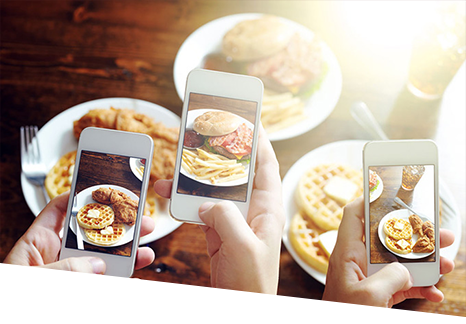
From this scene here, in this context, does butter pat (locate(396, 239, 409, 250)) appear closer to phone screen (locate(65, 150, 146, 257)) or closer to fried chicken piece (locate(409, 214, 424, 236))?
fried chicken piece (locate(409, 214, 424, 236))

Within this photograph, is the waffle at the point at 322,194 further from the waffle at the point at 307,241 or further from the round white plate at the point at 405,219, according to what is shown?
the round white plate at the point at 405,219

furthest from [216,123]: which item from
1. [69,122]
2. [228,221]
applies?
[69,122]

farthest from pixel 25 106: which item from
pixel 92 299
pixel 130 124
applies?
pixel 92 299

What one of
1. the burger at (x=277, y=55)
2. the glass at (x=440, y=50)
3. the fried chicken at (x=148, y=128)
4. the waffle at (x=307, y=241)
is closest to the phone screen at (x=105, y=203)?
the fried chicken at (x=148, y=128)

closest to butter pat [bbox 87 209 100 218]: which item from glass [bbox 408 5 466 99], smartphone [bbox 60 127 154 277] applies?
smartphone [bbox 60 127 154 277]

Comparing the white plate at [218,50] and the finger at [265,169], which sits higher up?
the white plate at [218,50]

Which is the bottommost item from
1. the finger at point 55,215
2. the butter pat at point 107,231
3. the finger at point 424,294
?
the finger at point 424,294
